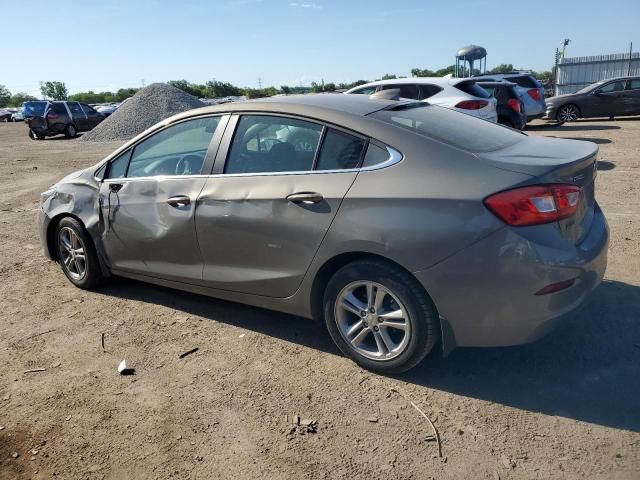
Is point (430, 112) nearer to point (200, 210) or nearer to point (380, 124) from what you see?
point (380, 124)

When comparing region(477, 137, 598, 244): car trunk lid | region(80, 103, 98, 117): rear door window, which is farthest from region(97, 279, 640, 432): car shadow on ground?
region(80, 103, 98, 117): rear door window

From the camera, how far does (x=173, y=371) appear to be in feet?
11.9

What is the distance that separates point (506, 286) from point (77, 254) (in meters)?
3.77

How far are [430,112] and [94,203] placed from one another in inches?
112

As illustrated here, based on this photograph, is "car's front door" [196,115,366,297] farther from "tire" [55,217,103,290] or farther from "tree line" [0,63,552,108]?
"tree line" [0,63,552,108]

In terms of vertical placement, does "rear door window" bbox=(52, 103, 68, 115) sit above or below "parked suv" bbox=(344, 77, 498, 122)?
below

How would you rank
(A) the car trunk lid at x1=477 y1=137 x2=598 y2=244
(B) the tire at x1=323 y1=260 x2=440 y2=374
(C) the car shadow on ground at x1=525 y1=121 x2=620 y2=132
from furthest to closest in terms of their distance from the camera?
1. (C) the car shadow on ground at x1=525 y1=121 x2=620 y2=132
2. (B) the tire at x1=323 y1=260 x2=440 y2=374
3. (A) the car trunk lid at x1=477 y1=137 x2=598 y2=244

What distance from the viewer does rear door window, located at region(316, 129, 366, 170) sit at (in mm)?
3354

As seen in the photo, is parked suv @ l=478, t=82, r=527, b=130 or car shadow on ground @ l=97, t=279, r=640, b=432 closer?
car shadow on ground @ l=97, t=279, r=640, b=432

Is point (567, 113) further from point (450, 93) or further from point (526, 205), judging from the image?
point (526, 205)

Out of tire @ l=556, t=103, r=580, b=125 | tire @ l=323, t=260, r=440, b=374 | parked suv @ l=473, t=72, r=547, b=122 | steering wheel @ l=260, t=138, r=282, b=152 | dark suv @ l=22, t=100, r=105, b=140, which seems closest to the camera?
tire @ l=323, t=260, r=440, b=374

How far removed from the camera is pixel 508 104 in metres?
13.8

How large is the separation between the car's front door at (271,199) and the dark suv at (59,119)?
1012 inches

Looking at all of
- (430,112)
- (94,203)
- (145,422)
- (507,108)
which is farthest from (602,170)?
(145,422)
